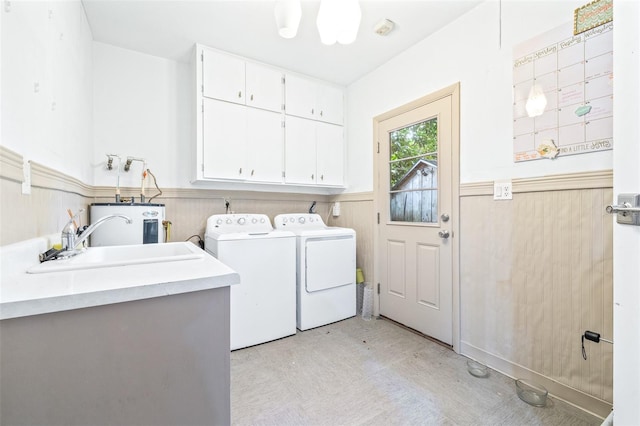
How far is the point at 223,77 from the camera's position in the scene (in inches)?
99.9

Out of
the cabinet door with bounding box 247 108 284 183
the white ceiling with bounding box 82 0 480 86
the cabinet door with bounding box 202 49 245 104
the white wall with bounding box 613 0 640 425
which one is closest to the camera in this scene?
the white wall with bounding box 613 0 640 425

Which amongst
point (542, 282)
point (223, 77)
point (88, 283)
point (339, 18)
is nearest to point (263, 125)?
point (223, 77)

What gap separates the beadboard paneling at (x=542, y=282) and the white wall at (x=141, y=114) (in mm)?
2636

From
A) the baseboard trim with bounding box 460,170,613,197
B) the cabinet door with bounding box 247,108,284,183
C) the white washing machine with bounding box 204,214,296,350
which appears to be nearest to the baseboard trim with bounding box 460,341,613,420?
the baseboard trim with bounding box 460,170,613,197

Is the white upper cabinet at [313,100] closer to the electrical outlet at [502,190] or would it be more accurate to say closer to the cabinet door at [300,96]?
the cabinet door at [300,96]

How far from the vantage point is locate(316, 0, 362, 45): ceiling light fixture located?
1.52m

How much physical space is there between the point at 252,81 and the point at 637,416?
3200 millimetres

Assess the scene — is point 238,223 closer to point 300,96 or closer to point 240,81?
point 240,81

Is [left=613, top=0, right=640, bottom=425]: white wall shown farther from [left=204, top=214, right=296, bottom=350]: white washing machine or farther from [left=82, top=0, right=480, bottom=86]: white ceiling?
[left=204, top=214, right=296, bottom=350]: white washing machine

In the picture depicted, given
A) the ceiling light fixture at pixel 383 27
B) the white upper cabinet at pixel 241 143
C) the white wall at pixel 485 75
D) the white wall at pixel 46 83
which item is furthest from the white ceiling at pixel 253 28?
the white upper cabinet at pixel 241 143

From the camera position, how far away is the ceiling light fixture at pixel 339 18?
4.99 ft

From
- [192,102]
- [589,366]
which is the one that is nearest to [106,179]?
[192,102]

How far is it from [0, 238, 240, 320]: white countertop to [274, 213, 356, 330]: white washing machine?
60.7 inches

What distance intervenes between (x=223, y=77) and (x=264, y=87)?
399mm
